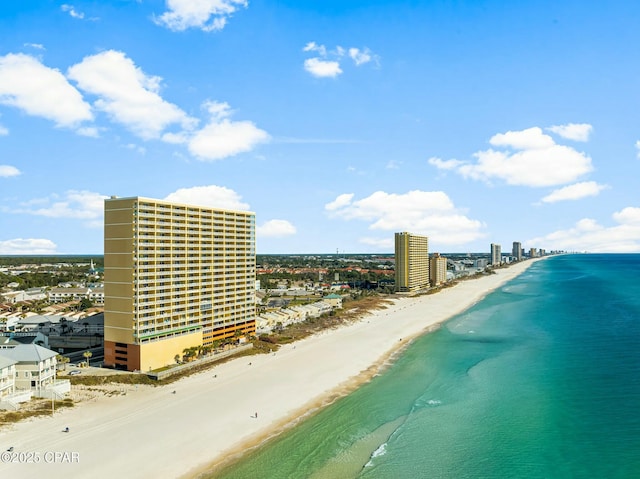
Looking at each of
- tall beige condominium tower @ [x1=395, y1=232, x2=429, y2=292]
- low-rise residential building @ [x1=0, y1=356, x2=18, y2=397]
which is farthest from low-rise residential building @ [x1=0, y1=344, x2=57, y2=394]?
tall beige condominium tower @ [x1=395, y1=232, x2=429, y2=292]

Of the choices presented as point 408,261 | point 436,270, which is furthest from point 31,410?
point 436,270

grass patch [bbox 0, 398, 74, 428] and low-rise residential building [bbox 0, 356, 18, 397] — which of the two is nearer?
grass patch [bbox 0, 398, 74, 428]

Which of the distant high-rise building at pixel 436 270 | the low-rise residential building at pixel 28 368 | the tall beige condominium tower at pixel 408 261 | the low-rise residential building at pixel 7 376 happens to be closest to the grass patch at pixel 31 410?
the low-rise residential building at pixel 28 368

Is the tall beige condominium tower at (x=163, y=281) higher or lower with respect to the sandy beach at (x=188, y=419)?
higher

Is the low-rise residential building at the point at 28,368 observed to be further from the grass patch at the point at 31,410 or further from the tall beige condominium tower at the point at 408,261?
the tall beige condominium tower at the point at 408,261

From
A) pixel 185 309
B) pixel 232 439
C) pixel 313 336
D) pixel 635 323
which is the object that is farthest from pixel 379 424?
pixel 635 323

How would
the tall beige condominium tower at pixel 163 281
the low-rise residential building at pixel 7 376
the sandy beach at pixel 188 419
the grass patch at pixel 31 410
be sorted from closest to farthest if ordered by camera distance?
the sandy beach at pixel 188 419 < the grass patch at pixel 31 410 < the low-rise residential building at pixel 7 376 < the tall beige condominium tower at pixel 163 281

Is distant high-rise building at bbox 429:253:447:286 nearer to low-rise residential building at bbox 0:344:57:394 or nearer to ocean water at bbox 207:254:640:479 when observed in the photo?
ocean water at bbox 207:254:640:479

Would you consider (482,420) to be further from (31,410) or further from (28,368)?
(28,368)
